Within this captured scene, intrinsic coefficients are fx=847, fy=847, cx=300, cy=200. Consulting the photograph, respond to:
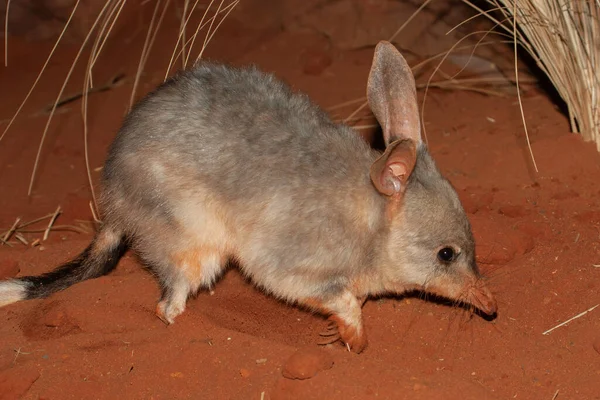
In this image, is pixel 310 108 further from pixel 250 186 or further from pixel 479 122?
pixel 479 122

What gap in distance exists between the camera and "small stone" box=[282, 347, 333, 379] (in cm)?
387

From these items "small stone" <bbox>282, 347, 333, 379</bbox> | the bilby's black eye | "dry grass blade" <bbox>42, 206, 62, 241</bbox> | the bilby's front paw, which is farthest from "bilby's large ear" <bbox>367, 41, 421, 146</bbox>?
"dry grass blade" <bbox>42, 206, 62, 241</bbox>

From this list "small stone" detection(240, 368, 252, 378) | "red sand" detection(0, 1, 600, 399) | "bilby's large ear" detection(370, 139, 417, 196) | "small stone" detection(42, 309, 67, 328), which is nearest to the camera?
"bilby's large ear" detection(370, 139, 417, 196)

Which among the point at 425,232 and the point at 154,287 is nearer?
the point at 425,232

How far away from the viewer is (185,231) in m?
4.34

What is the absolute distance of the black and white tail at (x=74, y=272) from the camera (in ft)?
15.5

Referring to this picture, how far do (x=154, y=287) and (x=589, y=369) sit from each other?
2340mm

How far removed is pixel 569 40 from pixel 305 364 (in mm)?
2689

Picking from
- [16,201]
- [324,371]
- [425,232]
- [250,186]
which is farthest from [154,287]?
[16,201]

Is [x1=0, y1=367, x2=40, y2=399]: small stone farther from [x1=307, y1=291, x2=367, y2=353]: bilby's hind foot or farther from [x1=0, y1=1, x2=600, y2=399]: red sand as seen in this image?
[x1=307, y1=291, x2=367, y2=353]: bilby's hind foot

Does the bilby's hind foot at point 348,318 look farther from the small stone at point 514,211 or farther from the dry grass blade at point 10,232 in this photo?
the dry grass blade at point 10,232

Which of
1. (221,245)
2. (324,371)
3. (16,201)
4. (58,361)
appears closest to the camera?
(324,371)

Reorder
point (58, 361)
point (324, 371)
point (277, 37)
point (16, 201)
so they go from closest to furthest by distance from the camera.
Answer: point (324, 371)
point (58, 361)
point (16, 201)
point (277, 37)

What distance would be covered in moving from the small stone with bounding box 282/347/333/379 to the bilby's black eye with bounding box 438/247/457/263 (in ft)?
2.62
